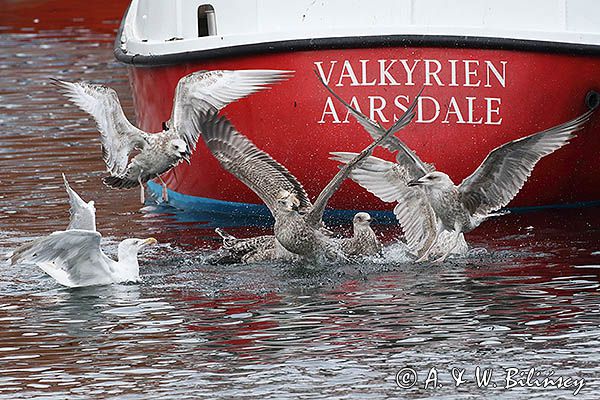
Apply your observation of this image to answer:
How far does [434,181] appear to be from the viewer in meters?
12.3

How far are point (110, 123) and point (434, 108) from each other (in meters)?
2.56

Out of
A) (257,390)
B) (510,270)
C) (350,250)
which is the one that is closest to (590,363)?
(257,390)

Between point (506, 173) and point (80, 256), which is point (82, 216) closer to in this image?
point (80, 256)

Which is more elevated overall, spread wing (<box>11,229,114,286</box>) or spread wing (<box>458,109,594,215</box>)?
spread wing (<box>458,109,594,215</box>)

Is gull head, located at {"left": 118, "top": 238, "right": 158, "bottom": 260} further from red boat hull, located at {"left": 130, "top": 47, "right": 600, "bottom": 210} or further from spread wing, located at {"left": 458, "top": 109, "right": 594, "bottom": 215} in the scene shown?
spread wing, located at {"left": 458, "top": 109, "right": 594, "bottom": 215}

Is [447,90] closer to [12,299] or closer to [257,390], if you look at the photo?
[12,299]

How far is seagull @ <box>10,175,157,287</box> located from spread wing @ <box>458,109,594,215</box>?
8.09 feet

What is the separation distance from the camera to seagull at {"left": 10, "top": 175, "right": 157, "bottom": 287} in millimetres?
11414

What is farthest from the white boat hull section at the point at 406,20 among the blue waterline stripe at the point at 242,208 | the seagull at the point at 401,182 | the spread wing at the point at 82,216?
the spread wing at the point at 82,216

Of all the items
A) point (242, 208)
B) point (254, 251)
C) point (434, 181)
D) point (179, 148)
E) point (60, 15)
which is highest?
point (179, 148)

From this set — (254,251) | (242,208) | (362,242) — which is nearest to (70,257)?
(254,251)
